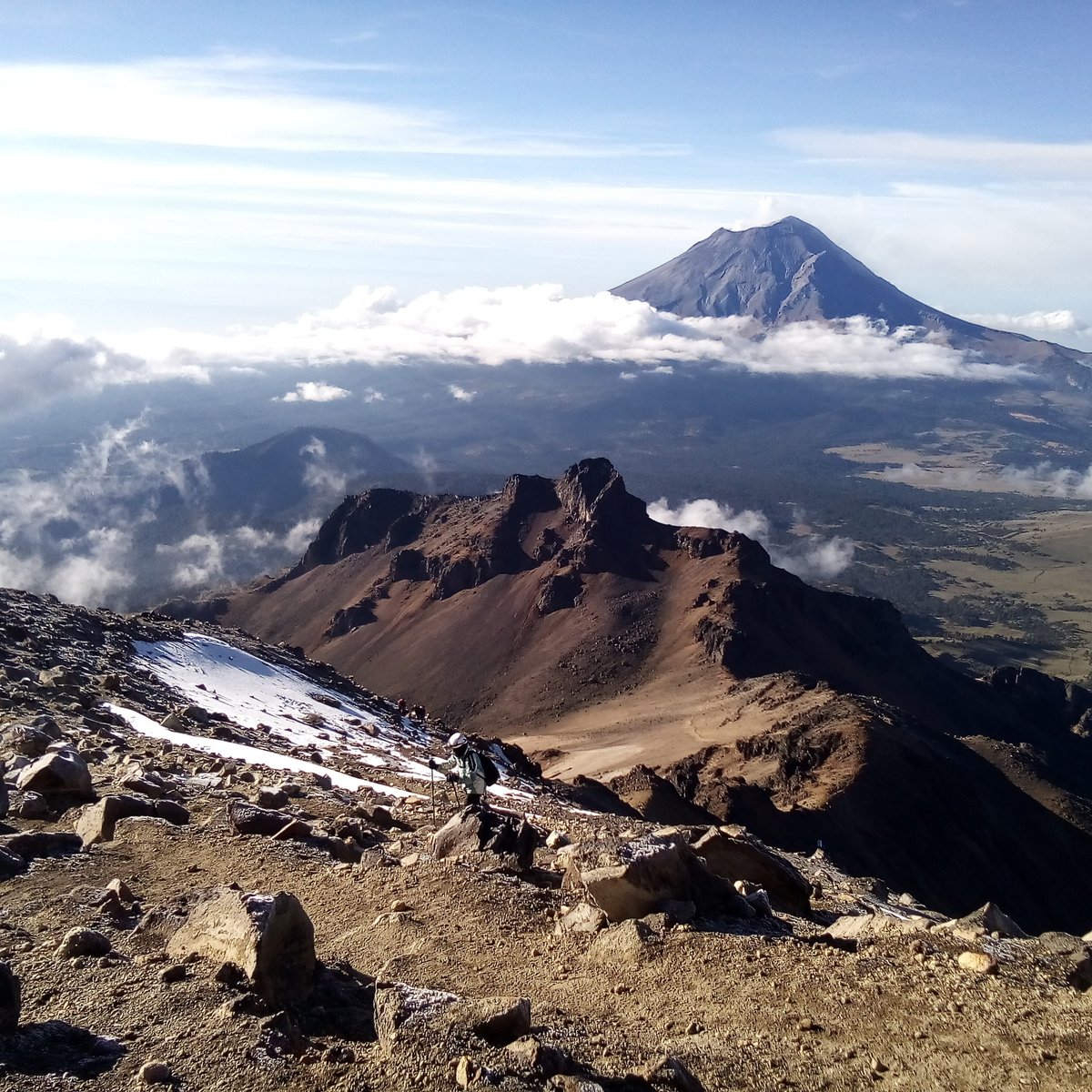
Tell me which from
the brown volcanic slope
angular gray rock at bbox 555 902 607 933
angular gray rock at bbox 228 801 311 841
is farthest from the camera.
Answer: the brown volcanic slope

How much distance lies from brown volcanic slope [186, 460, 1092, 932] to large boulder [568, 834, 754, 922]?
3176 centimetres

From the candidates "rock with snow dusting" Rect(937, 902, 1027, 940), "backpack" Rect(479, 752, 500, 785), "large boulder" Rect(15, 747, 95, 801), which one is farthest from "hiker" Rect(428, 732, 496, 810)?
"rock with snow dusting" Rect(937, 902, 1027, 940)

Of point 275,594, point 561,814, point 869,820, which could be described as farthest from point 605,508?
point 561,814

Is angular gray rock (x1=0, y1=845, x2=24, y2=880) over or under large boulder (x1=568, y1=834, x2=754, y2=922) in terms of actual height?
under

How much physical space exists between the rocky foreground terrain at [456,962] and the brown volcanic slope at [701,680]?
3054 cm

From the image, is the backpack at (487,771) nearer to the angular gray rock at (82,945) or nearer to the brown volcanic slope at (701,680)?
the angular gray rock at (82,945)

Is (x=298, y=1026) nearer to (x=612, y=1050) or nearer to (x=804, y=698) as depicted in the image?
(x=612, y=1050)

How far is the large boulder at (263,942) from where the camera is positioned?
8281 mm

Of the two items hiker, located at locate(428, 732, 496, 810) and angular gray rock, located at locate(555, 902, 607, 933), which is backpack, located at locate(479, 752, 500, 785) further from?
angular gray rock, located at locate(555, 902, 607, 933)

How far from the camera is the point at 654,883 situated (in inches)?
422

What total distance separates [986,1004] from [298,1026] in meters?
5.84

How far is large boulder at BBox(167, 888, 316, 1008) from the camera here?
27.2ft

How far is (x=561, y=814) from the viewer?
21688mm

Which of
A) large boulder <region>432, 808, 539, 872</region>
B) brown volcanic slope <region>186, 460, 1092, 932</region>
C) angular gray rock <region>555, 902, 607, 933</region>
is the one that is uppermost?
angular gray rock <region>555, 902, 607, 933</region>
